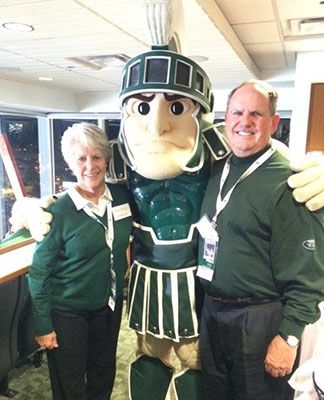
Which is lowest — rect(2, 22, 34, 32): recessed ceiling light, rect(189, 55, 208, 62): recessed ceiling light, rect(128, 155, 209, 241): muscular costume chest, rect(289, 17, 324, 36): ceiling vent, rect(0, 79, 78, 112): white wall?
rect(128, 155, 209, 241): muscular costume chest

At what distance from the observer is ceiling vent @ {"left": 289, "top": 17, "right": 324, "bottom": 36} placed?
2.54 m

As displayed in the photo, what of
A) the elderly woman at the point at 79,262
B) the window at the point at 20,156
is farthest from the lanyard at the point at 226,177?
the window at the point at 20,156

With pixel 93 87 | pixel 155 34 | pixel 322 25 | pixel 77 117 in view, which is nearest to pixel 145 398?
pixel 155 34

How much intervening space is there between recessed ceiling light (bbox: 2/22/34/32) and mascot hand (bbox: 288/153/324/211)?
1.71m

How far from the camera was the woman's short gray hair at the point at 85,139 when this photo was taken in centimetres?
147

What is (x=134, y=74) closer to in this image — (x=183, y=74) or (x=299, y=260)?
(x=183, y=74)

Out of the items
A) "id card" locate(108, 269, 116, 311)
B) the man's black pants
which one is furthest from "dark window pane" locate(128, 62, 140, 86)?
the man's black pants

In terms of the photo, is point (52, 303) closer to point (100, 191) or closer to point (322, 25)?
point (100, 191)

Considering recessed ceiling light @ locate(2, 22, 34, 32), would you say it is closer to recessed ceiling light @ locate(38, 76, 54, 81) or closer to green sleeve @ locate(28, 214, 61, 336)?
green sleeve @ locate(28, 214, 61, 336)

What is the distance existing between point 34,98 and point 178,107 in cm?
370

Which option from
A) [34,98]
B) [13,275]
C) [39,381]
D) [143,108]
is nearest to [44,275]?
[13,275]

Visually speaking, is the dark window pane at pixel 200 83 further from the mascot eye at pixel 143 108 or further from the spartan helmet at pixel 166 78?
the mascot eye at pixel 143 108

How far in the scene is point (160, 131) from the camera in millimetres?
1357

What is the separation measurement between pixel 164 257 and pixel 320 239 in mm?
583
